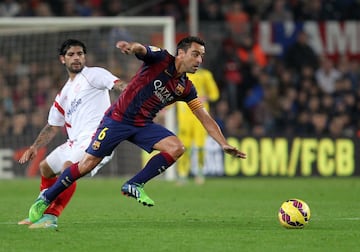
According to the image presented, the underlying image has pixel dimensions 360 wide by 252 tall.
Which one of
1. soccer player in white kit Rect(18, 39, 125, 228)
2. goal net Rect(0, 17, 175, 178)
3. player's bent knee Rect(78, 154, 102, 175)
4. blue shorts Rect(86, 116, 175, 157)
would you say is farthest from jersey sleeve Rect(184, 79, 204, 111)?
goal net Rect(0, 17, 175, 178)

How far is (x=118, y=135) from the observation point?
10.7 m

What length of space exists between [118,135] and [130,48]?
4.28ft

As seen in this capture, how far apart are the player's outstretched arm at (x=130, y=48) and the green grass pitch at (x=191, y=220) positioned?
176cm

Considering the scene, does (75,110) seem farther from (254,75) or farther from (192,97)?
(254,75)

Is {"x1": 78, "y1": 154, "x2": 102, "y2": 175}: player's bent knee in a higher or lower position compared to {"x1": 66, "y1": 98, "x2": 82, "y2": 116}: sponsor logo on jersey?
lower

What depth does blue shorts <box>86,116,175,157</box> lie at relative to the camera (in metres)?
10.6

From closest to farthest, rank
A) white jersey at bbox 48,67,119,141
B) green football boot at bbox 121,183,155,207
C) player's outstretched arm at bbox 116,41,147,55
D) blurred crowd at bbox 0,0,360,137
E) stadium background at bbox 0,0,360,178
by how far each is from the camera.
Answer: player's outstretched arm at bbox 116,41,147,55
green football boot at bbox 121,183,155,207
white jersey at bbox 48,67,119,141
stadium background at bbox 0,0,360,178
blurred crowd at bbox 0,0,360,137

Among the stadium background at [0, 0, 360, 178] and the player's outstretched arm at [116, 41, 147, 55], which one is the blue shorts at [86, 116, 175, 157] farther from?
the stadium background at [0, 0, 360, 178]

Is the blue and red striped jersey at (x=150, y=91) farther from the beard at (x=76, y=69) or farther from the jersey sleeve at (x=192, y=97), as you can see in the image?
the beard at (x=76, y=69)

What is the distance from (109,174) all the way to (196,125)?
11.1 ft

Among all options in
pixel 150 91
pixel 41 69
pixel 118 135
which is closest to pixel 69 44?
pixel 150 91

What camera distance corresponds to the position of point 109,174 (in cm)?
2217

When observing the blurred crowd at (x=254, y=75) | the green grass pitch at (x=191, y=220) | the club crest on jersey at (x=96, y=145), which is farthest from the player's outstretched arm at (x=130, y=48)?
the blurred crowd at (x=254, y=75)

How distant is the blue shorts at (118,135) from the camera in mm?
10562
